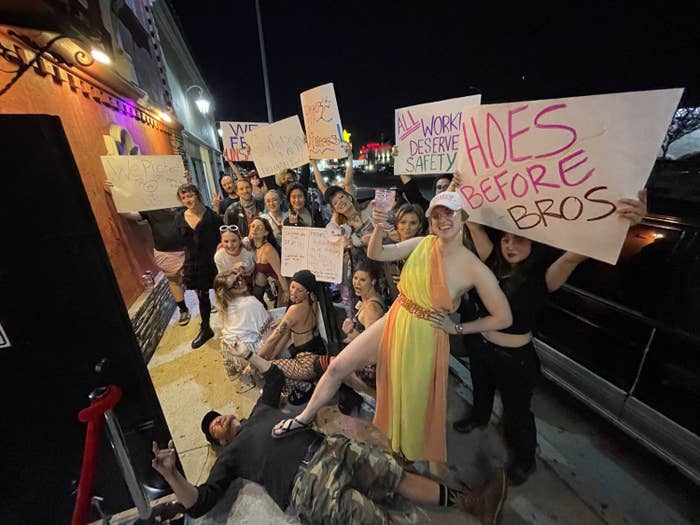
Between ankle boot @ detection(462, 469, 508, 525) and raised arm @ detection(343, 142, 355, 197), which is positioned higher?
raised arm @ detection(343, 142, 355, 197)

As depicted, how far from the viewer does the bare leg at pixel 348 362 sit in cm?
197

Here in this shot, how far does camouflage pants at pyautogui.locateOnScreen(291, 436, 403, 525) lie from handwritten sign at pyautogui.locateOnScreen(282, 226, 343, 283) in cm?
136

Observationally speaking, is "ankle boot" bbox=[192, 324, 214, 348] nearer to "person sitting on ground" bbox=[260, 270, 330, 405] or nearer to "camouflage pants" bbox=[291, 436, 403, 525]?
"person sitting on ground" bbox=[260, 270, 330, 405]

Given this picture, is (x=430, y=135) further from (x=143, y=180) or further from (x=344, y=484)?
(x=143, y=180)

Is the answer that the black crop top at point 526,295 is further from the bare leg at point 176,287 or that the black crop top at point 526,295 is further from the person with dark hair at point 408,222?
the bare leg at point 176,287

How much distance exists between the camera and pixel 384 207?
2.33 metres

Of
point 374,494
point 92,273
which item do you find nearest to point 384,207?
point 92,273

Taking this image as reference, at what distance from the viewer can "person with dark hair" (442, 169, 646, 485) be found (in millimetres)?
1711

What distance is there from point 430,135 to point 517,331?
183cm

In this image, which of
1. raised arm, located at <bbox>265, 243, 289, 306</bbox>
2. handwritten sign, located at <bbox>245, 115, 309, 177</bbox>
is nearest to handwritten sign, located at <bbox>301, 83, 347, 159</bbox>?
handwritten sign, located at <bbox>245, 115, 309, 177</bbox>

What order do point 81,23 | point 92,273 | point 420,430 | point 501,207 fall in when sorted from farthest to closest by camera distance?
point 81,23, point 420,430, point 501,207, point 92,273

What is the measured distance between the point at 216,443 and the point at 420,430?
169 centimetres

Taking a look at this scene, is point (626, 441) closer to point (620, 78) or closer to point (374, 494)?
point (374, 494)

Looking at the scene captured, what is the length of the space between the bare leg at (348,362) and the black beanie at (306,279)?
859 millimetres
